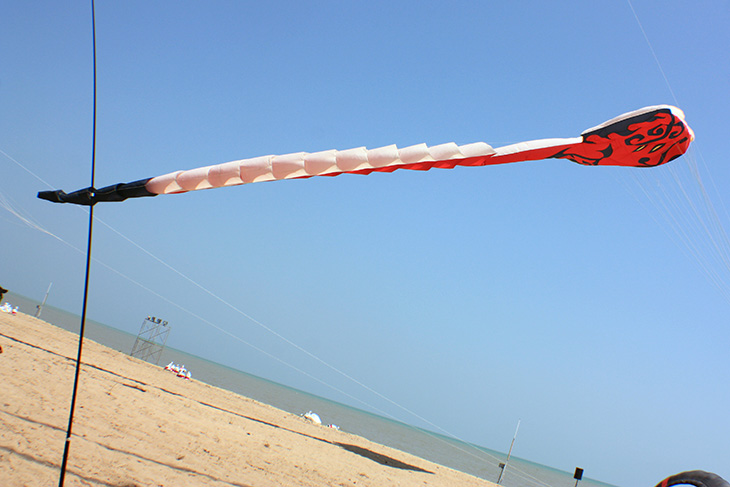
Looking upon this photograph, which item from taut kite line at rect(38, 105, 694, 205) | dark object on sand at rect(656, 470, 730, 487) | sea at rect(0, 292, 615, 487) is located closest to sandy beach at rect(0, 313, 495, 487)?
taut kite line at rect(38, 105, 694, 205)

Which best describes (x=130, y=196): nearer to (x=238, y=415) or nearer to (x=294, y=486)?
(x=294, y=486)

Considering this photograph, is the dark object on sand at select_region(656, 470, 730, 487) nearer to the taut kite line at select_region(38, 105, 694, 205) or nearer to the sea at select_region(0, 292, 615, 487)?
the taut kite line at select_region(38, 105, 694, 205)

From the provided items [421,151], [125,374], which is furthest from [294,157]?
[125,374]

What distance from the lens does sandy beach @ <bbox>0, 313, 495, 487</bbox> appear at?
5094 mm

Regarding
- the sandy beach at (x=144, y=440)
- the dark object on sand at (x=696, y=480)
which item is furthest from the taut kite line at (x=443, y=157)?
the dark object on sand at (x=696, y=480)

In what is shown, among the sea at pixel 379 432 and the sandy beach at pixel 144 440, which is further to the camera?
the sea at pixel 379 432

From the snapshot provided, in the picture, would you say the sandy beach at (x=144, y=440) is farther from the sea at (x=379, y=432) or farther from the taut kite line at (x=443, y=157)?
the sea at (x=379, y=432)

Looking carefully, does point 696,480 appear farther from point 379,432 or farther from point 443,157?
point 379,432

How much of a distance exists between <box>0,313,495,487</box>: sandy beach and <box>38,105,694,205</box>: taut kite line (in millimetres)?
3036

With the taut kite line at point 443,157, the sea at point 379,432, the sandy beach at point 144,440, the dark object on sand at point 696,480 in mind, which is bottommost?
the sea at point 379,432

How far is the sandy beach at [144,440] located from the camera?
5094mm

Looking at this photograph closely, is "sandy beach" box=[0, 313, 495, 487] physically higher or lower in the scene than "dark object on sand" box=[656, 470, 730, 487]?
lower

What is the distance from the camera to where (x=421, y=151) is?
518 centimetres

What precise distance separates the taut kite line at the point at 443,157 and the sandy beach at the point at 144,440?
3.04m
